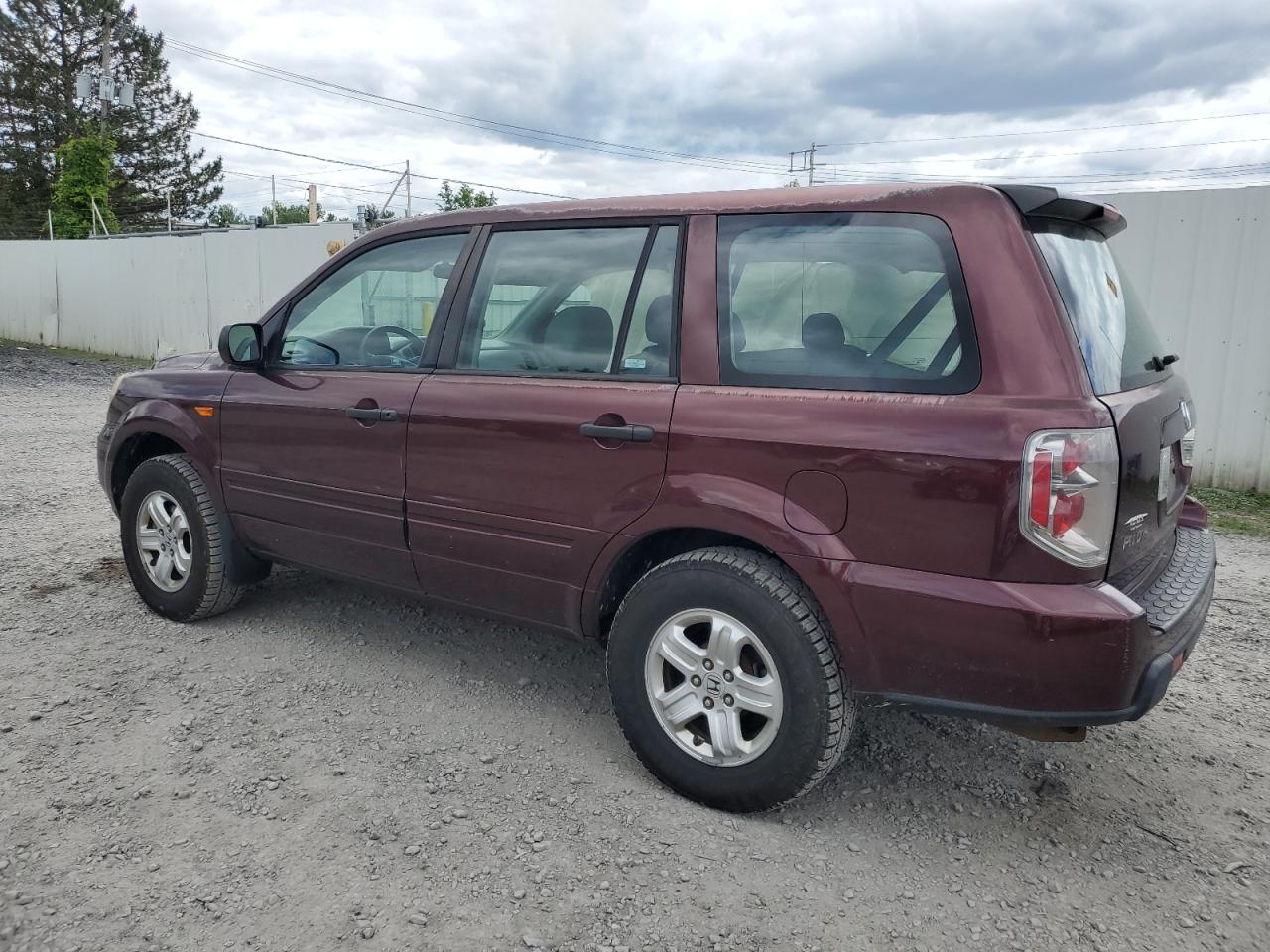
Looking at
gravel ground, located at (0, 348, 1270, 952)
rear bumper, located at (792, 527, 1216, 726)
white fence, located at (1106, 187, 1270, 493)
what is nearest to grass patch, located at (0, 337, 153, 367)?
gravel ground, located at (0, 348, 1270, 952)

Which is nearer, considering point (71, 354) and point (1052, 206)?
point (1052, 206)

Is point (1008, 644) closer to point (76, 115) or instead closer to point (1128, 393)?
point (1128, 393)

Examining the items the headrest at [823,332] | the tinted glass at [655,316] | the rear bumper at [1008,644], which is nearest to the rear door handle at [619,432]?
the tinted glass at [655,316]

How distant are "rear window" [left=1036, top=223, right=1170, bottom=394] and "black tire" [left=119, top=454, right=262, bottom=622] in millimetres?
3401

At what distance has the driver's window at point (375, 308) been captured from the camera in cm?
362

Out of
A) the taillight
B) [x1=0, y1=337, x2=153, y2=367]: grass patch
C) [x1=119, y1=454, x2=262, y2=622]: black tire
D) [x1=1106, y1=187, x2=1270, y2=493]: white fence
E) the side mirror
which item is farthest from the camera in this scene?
[x1=0, y1=337, x2=153, y2=367]: grass patch

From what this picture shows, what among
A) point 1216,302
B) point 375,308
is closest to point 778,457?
point 375,308

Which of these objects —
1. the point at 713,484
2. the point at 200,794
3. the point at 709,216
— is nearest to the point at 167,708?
the point at 200,794

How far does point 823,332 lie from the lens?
107 inches

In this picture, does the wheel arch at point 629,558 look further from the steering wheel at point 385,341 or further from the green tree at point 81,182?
the green tree at point 81,182

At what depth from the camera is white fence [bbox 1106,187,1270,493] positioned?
24.2 feet

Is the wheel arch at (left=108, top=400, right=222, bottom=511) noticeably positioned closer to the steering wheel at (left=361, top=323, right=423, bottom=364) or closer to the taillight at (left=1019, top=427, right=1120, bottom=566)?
the steering wheel at (left=361, top=323, right=423, bottom=364)

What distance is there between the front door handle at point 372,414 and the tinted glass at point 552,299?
32 cm

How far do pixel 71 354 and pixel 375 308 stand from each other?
20.7 metres
